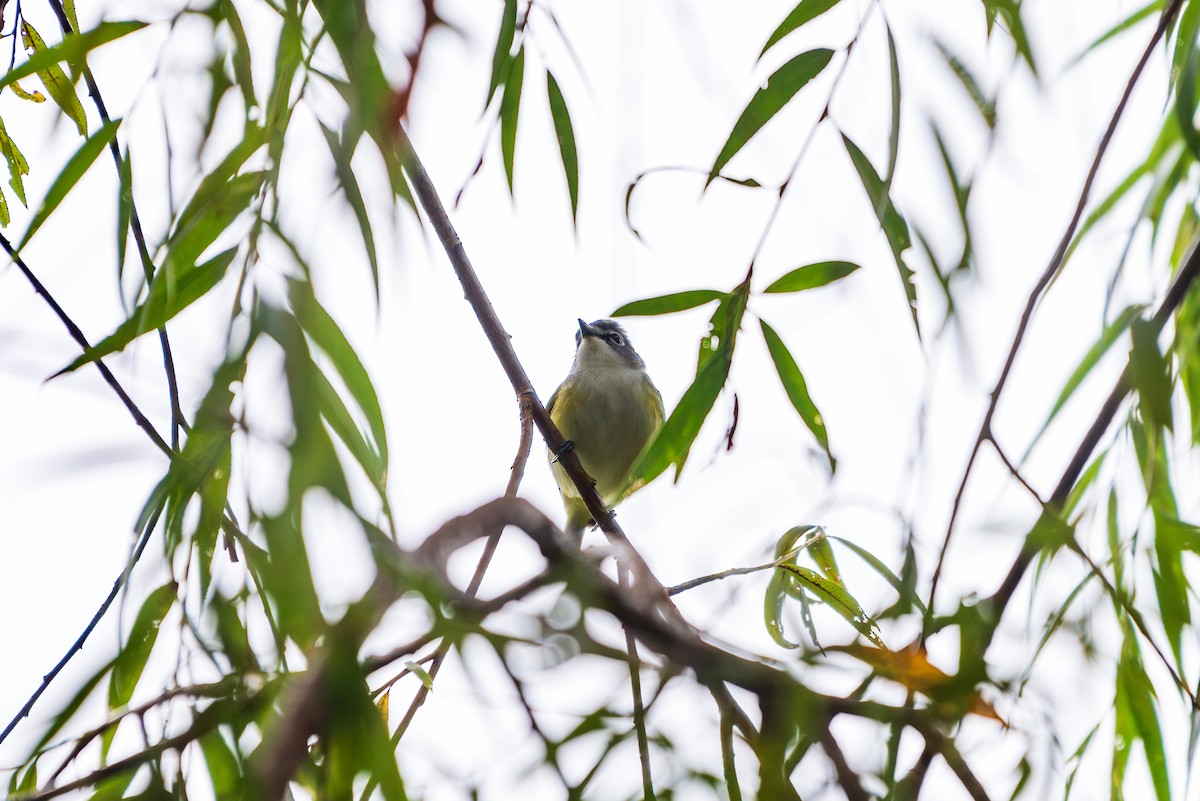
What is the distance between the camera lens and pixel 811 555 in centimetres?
231

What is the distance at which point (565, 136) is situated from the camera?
181cm

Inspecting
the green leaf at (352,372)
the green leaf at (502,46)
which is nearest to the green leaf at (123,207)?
the green leaf at (352,372)

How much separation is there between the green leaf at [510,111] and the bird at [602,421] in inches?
141

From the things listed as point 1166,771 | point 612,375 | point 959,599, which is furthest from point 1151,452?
point 612,375

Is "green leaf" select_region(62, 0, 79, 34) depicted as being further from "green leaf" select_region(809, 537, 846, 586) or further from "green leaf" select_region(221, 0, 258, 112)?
"green leaf" select_region(809, 537, 846, 586)

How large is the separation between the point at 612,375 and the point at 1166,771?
390 centimetres

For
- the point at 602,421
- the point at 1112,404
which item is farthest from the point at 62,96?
the point at 602,421

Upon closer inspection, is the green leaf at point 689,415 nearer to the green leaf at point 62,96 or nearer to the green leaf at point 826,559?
the green leaf at point 826,559

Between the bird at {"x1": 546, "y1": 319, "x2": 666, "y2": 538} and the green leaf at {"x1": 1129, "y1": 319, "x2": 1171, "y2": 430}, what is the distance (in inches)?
154

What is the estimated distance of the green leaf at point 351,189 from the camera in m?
0.95

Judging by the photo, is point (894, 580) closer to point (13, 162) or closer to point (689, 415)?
point (689, 415)

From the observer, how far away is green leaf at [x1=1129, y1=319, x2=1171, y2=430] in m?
1.42

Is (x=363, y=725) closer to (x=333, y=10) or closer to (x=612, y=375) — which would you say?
(x=333, y=10)

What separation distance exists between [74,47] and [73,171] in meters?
0.25
